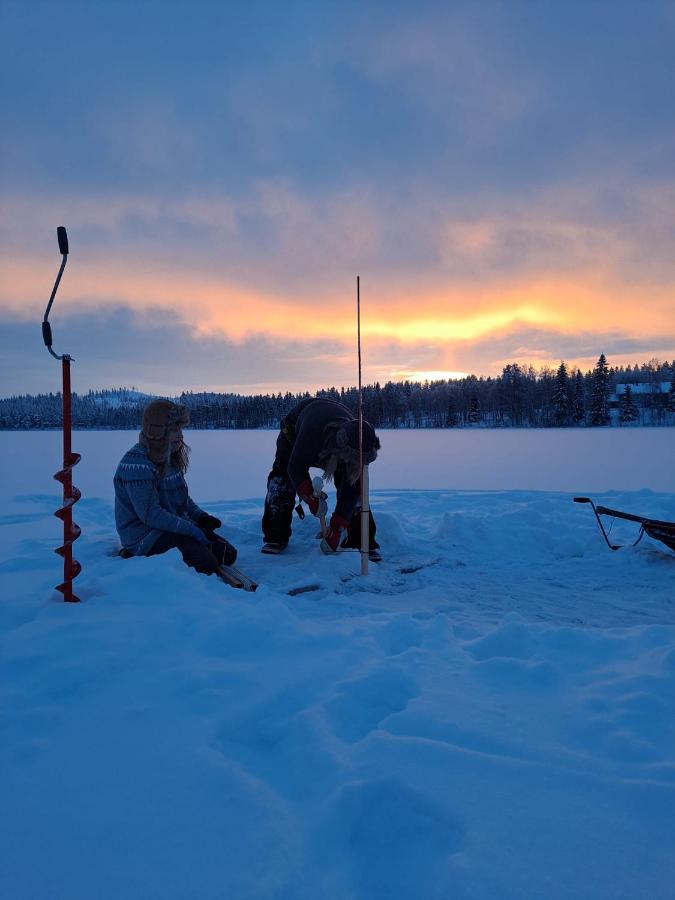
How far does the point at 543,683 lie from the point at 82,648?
2.01 metres

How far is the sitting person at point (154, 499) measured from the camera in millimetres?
3994

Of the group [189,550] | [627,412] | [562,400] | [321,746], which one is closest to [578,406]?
[562,400]

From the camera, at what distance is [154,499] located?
13.3 feet

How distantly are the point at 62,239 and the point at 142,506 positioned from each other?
1.95 metres

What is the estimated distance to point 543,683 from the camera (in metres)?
2.26

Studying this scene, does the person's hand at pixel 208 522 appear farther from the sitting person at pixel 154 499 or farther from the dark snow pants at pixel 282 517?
the dark snow pants at pixel 282 517

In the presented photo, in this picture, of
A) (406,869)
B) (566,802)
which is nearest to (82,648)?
(406,869)

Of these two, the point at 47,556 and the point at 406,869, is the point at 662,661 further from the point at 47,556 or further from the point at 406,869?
the point at 47,556

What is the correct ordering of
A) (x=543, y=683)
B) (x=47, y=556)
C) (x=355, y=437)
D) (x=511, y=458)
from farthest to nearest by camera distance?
(x=511, y=458), (x=355, y=437), (x=47, y=556), (x=543, y=683)

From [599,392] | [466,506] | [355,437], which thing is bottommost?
[466,506]

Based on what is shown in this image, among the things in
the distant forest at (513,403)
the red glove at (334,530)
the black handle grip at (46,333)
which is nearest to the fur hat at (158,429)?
the black handle grip at (46,333)

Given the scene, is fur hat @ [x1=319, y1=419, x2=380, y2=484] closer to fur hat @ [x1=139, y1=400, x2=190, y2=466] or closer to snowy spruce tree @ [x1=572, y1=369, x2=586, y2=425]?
fur hat @ [x1=139, y1=400, x2=190, y2=466]

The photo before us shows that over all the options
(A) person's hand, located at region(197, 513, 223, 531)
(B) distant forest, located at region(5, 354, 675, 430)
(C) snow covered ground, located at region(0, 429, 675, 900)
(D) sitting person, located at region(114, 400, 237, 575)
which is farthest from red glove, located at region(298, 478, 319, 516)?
(B) distant forest, located at region(5, 354, 675, 430)

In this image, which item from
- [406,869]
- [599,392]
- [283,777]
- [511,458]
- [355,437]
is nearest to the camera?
[406,869]
